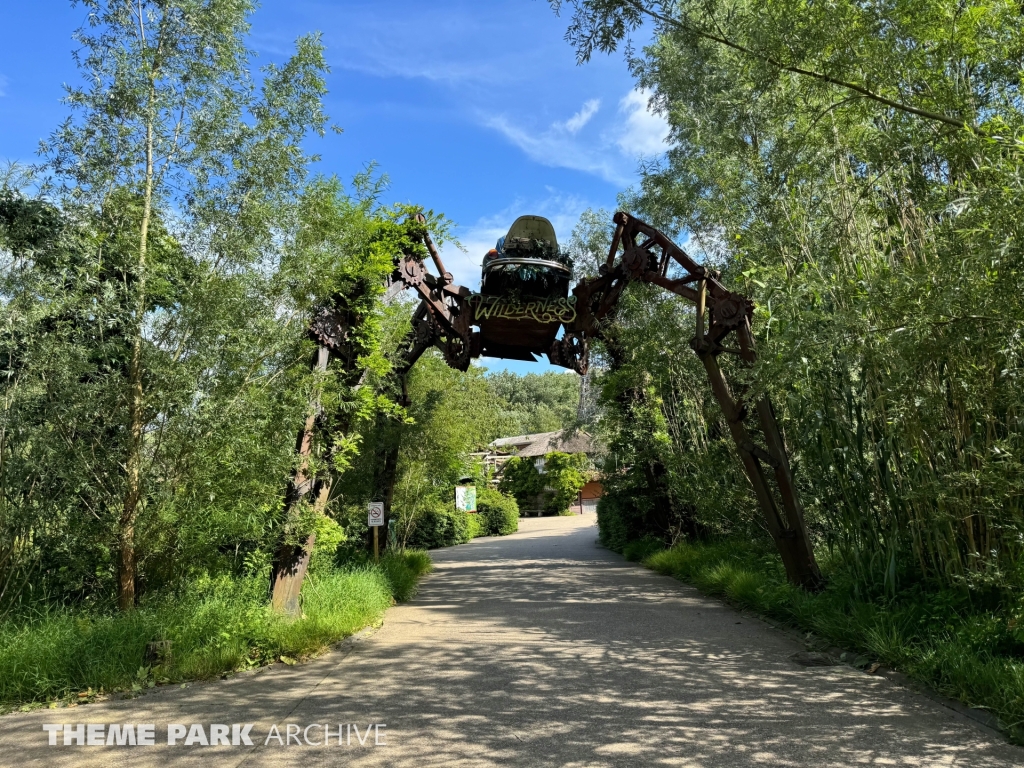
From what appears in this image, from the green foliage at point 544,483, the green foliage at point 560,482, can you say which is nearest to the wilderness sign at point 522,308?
the green foliage at point 560,482

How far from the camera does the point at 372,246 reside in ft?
20.6

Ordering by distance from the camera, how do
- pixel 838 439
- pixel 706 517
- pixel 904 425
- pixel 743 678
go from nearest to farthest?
pixel 743 678, pixel 904 425, pixel 838 439, pixel 706 517

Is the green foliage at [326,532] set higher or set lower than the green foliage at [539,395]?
lower

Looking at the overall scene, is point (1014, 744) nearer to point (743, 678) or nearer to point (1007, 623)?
point (1007, 623)

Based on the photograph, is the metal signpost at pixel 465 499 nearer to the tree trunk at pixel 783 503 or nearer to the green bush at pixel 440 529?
the green bush at pixel 440 529

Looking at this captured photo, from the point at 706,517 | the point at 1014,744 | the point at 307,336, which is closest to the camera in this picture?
the point at 1014,744

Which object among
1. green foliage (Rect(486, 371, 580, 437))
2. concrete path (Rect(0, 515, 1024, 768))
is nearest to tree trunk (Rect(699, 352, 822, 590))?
concrete path (Rect(0, 515, 1024, 768))

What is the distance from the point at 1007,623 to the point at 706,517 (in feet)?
18.6

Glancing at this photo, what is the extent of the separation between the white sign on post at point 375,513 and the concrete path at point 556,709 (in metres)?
2.43

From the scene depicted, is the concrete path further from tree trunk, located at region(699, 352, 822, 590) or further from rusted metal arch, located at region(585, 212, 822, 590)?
rusted metal arch, located at region(585, 212, 822, 590)

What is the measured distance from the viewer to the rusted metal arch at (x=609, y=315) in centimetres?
599

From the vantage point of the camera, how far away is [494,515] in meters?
24.4

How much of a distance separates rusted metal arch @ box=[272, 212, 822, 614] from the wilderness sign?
0.35 feet

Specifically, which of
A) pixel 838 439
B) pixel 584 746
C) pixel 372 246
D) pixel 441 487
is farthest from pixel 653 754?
pixel 441 487
